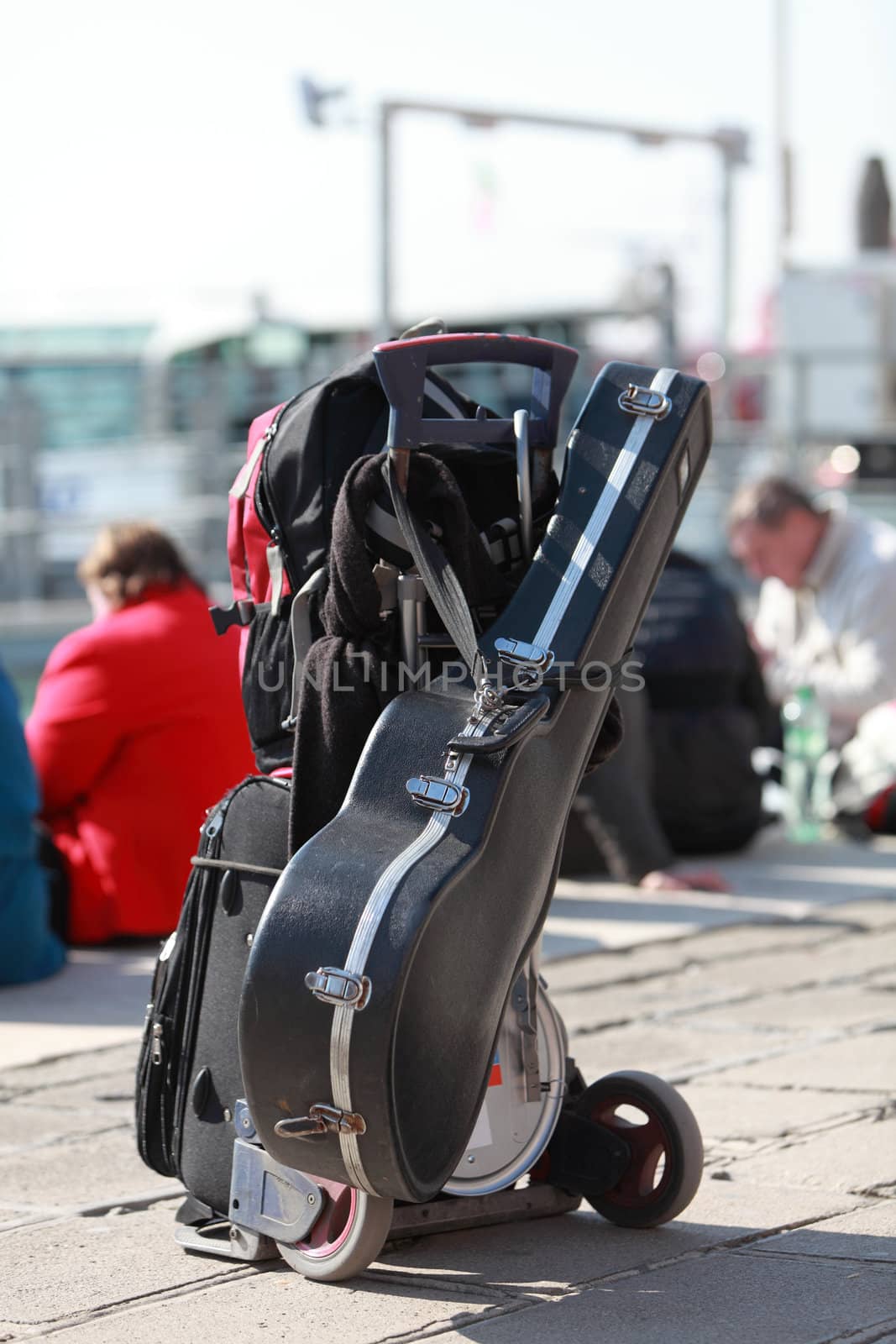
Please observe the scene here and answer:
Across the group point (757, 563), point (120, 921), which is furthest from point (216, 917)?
point (757, 563)

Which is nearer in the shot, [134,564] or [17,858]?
[17,858]

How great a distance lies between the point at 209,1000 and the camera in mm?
2824

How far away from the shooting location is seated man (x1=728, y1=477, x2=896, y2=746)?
721cm

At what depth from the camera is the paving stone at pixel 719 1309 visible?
2.46m

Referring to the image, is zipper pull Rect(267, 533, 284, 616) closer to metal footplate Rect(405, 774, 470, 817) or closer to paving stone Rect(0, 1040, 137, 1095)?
metal footplate Rect(405, 774, 470, 817)

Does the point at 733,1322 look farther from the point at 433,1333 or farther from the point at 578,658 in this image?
the point at 578,658

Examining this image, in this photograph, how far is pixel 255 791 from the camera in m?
2.82

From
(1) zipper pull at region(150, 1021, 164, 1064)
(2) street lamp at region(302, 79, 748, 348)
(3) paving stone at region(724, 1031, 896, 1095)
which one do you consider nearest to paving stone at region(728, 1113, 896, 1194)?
(3) paving stone at region(724, 1031, 896, 1095)

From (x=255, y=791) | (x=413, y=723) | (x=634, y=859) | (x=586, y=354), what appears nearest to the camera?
(x=413, y=723)

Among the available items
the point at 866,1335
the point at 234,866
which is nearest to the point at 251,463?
the point at 234,866

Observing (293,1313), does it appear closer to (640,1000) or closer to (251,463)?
(251,463)

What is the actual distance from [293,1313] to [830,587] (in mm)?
5170

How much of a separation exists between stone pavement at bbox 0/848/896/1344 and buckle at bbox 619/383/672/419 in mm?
1192

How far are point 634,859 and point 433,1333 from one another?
4002 mm
